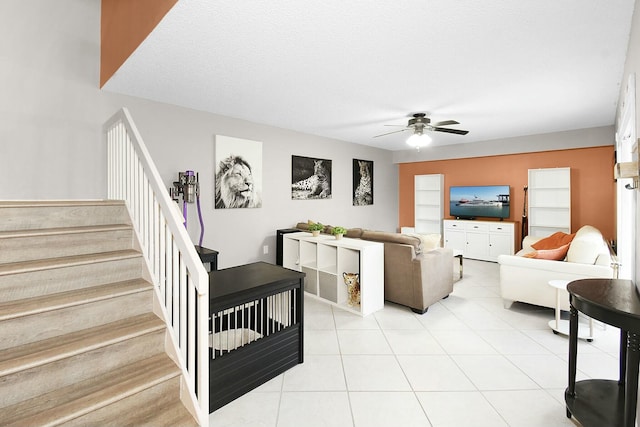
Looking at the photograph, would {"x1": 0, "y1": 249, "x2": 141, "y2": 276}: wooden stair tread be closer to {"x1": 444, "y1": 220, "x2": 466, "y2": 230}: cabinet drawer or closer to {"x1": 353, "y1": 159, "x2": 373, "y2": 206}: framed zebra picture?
{"x1": 353, "y1": 159, "x2": 373, "y2": 206}: framed zebra picture

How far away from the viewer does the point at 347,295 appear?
13.0 ft

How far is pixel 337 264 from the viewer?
3.87 meters

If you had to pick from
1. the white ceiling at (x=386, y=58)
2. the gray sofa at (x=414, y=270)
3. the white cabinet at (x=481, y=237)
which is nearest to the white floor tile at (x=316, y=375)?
the gray sofa at (x=414, y=270)

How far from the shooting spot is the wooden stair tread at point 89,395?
134cm

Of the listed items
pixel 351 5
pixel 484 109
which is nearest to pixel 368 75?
pixel 351 5

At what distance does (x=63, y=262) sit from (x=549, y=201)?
697 cm

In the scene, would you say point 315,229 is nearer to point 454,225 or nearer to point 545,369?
point 545,369

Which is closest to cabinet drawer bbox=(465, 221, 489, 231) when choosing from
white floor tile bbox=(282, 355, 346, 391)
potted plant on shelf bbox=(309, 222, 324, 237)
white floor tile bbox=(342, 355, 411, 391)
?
potted plant on shelf bbox=(309, 222, 324, 237)

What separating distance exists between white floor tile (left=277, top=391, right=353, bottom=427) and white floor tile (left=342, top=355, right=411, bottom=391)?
18 centimetres

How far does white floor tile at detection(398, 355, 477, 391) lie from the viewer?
2237 millimetres

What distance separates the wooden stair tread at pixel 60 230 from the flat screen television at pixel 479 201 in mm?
6361

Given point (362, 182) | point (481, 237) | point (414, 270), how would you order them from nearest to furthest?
point (414, 270) → point (481, 237) → point (362, 182)

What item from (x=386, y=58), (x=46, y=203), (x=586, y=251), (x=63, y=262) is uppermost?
(x=386, y=58)

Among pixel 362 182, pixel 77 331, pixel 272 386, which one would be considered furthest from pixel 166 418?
pixel 362 182
